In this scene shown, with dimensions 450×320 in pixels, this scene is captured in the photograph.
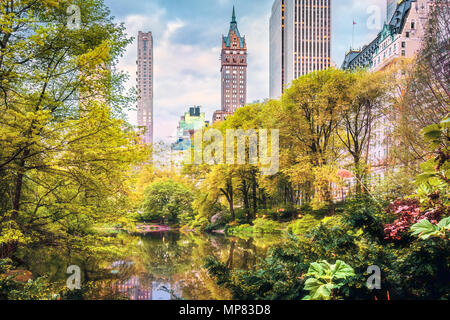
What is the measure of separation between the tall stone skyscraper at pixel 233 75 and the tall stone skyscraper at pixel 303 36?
3543cm

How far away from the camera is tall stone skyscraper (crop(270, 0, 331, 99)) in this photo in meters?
84.2

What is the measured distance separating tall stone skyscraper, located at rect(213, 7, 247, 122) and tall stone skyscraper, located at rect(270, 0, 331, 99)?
35429mm

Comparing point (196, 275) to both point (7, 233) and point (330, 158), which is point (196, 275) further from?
point (330, 158)

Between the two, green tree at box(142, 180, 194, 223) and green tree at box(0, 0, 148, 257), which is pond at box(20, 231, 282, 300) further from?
green tree at box(142, 180, 194, 223)

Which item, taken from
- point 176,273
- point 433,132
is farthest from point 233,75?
point 433,132

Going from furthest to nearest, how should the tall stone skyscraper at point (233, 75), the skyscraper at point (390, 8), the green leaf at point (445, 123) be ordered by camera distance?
the tall stone skyscraper at point (233, 75), the skyscraper at point (390, 8), the green leaf at point (445, 123)

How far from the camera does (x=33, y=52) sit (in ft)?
23.1

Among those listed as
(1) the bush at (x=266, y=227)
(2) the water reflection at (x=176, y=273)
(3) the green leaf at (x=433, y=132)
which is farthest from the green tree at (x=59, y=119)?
(1) the bush at (x=266, y=227)

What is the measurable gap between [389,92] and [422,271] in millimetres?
18974

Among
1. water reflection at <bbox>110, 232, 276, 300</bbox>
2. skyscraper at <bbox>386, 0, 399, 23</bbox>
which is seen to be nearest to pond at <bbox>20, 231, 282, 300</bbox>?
water reflection at <bbox>110, 232, 276, 300</bbox>

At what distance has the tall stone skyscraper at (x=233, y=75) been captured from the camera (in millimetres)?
138125

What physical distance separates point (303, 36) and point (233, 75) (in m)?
62.5

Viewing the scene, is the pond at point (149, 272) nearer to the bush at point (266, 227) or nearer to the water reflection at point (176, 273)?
the water reflection at point (176, 273)

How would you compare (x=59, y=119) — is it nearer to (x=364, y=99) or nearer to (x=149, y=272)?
(x=149, y=272)
